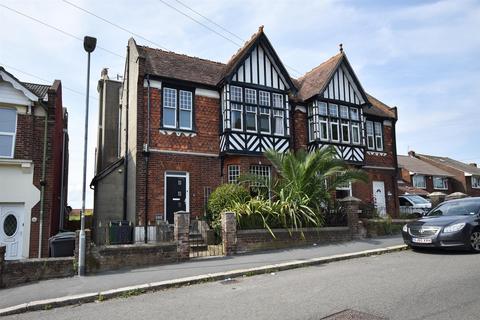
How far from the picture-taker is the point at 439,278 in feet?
24.3

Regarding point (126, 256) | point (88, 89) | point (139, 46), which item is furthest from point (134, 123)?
point (126, 256)

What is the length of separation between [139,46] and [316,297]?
592 inches

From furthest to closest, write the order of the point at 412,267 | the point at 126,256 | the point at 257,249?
the point at 257,249, the point at 126,256, the point at 412,267

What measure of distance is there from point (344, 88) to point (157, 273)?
15514 millimetres

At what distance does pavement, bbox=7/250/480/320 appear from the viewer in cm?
563

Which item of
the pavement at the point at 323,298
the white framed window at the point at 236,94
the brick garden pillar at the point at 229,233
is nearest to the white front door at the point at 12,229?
the brick garden pillar at the point at 229,233

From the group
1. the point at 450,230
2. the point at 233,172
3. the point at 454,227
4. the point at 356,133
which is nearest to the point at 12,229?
the point at 233,172

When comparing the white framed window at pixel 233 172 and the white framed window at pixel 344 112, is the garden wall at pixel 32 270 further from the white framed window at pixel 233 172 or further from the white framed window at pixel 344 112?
the white framed window at pixel 344 112

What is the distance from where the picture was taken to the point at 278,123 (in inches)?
729

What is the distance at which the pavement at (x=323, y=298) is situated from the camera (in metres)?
5.63

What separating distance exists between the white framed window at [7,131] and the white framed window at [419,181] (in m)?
40.7

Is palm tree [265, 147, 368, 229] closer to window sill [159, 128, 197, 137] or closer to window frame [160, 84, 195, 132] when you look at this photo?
window sill [159, 128, 197, 137]

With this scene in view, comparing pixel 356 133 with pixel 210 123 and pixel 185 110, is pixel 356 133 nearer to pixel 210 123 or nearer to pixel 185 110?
pixel 210 123

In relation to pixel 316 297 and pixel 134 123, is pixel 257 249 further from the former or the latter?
pixel 134 123
